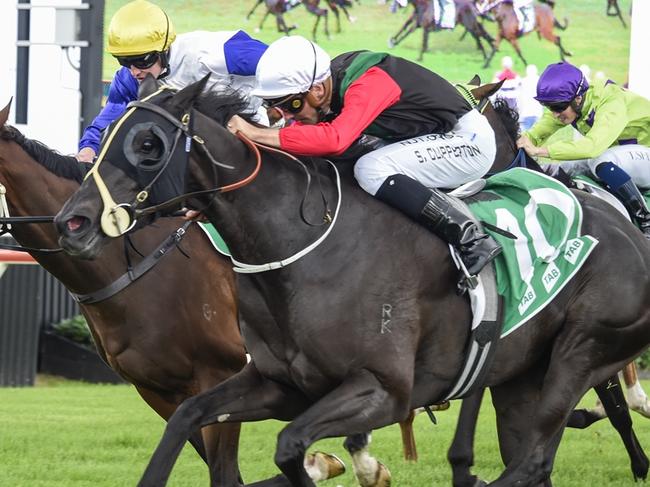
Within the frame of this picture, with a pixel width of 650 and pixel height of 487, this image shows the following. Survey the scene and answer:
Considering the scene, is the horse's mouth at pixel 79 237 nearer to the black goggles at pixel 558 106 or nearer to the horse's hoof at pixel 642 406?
the black goggles at pixel 558 106

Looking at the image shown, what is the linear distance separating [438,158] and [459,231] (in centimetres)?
37

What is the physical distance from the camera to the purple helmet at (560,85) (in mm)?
6562

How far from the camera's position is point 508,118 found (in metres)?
6.44

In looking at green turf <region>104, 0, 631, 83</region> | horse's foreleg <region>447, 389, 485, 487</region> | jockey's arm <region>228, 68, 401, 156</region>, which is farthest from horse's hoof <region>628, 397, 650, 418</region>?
green turf <region>104, 0, 631, 83</region>

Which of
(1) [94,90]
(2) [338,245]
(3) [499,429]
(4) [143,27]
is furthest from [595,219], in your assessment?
(1) [94,90]

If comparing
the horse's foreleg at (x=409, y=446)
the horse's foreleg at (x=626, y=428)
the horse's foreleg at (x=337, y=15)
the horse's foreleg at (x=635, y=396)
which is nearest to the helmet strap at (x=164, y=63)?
the horse's foreleg at (x=409, y=446)

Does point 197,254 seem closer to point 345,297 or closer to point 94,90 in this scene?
point 345,297

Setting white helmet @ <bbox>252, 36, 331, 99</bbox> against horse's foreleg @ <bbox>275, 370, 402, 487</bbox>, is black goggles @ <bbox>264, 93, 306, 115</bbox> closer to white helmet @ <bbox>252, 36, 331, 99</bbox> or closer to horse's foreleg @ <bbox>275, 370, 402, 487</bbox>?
white helmet @ <bbox>252, 36, 331, 99</bbox>

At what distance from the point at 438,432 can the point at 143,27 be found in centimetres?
402

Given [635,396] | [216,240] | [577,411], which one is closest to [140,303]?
[216,240]

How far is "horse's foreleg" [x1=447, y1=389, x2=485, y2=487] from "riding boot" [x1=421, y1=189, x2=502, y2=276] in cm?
115

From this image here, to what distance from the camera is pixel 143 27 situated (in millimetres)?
5398

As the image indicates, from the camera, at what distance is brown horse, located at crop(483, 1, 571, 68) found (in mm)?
12703

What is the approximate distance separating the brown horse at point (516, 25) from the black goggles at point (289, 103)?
8340mm
